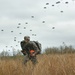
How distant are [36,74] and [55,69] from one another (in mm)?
601

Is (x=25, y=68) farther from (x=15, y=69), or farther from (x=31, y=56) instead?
(x=31, y=56)

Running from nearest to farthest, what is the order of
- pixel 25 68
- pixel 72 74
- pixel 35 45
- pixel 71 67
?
pixel 72 74 < pixel 71 67 < pixel 25 68 < pixel 35 45

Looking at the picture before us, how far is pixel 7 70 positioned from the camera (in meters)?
7.66

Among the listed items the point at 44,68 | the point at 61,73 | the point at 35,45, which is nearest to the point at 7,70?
the point at 44,68

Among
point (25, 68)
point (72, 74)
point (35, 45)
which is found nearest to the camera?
point (72, 74)

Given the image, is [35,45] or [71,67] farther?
[35,45]

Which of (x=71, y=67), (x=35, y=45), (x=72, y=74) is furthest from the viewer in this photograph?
(x=35, y=45)

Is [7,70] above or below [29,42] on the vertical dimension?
below

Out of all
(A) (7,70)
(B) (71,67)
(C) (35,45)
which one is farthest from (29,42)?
(B) (71,67)

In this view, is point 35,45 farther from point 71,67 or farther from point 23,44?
point 71,67

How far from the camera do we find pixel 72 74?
634cm

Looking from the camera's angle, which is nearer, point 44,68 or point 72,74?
point 72,74

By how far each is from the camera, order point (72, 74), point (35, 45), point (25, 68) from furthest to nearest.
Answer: point (35, 45) → point (25, 68) → point (72, 74)

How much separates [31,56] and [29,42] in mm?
561
